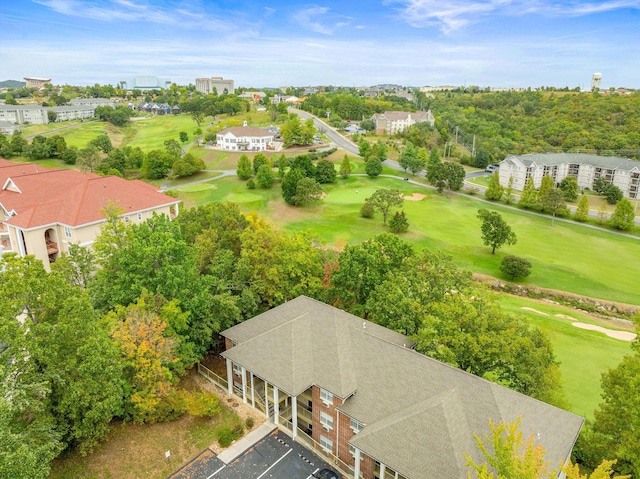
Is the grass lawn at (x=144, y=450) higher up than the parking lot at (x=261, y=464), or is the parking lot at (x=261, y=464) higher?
the grass lawn at (x=144, y=450)

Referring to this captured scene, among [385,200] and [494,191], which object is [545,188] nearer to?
[494,191]

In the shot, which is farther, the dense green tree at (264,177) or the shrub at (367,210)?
the dense green tree at (264,177)

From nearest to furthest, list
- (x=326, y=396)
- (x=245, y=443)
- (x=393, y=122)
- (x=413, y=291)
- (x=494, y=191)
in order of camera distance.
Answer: (x=326, y=396) → (x=245, y=443) → (x=413, y=291) → (x=494, y=191) → (x=393, y=122)

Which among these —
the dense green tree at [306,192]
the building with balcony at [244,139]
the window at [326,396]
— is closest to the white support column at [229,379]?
the window at [326,396]

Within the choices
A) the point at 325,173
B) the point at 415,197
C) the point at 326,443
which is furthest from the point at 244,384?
the point at 325,173

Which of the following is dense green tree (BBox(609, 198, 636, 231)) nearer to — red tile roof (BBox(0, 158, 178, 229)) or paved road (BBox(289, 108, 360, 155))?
paved road (BBox(289, 108, 360, 155))

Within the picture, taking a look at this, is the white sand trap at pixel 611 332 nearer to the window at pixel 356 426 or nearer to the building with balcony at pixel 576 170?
the window at pixel 356 426
